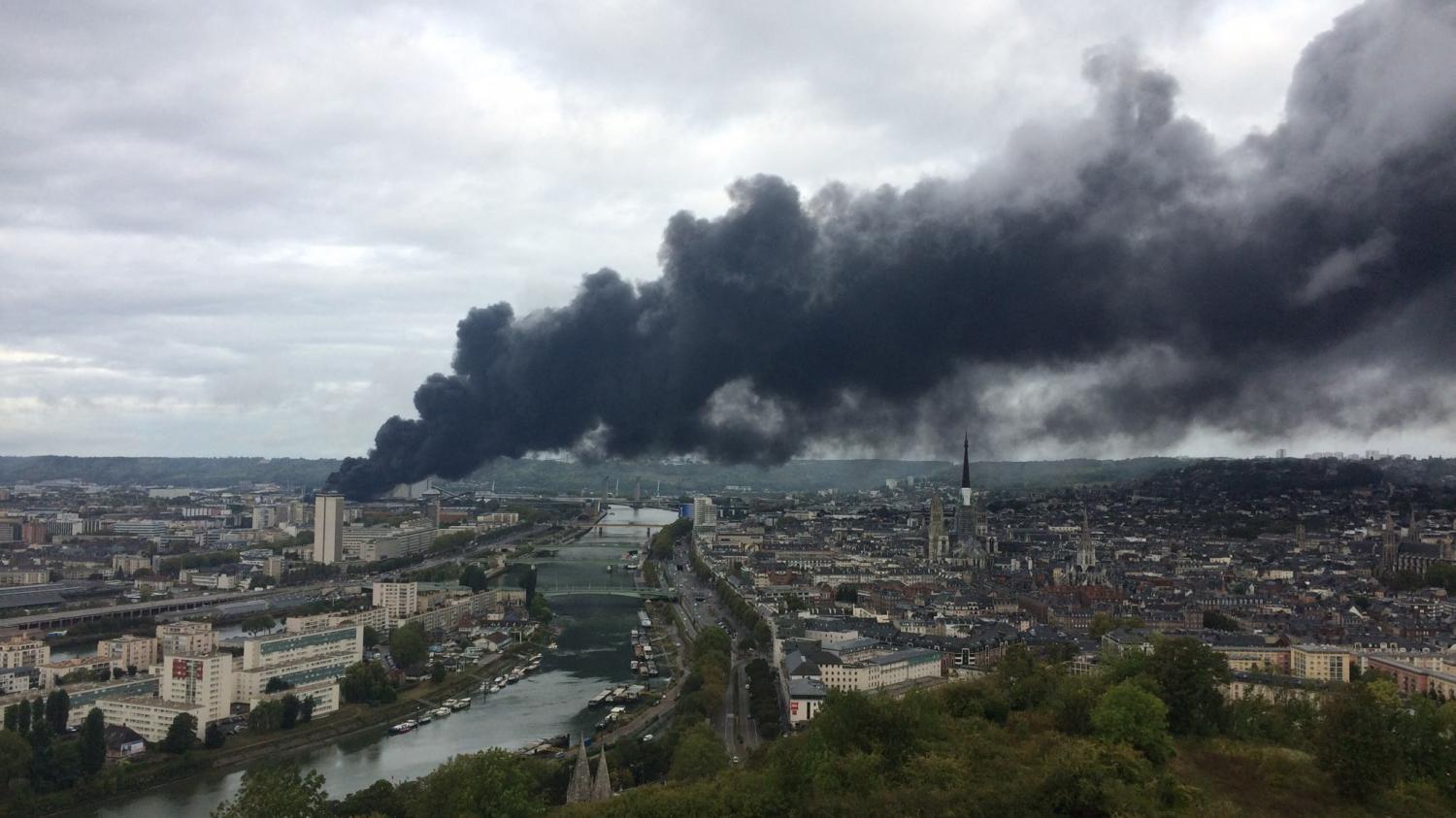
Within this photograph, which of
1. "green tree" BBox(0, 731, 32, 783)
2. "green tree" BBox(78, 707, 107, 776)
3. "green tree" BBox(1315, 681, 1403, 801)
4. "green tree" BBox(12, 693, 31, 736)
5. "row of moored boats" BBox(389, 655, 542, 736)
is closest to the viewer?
"green tree" BBox(1315, 681, 1403, 801)

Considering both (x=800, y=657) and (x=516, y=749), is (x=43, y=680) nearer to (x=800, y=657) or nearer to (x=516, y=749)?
(x=516, y=749)

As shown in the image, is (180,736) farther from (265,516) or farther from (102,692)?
(265,516)

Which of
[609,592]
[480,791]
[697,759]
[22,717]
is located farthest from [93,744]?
[609,592]

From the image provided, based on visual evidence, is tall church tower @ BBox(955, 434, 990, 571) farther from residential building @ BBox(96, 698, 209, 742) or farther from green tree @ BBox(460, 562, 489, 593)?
residential building @ BBox(96, 698, 209, 742)

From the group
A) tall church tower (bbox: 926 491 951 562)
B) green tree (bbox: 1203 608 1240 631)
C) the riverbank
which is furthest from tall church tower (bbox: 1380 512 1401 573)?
the riverbank

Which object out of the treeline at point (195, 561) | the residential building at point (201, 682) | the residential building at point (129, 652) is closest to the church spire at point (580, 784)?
the residential building at point (201, 682)

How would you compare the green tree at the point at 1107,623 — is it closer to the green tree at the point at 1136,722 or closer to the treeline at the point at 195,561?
the green tree at the point at 1136,722
